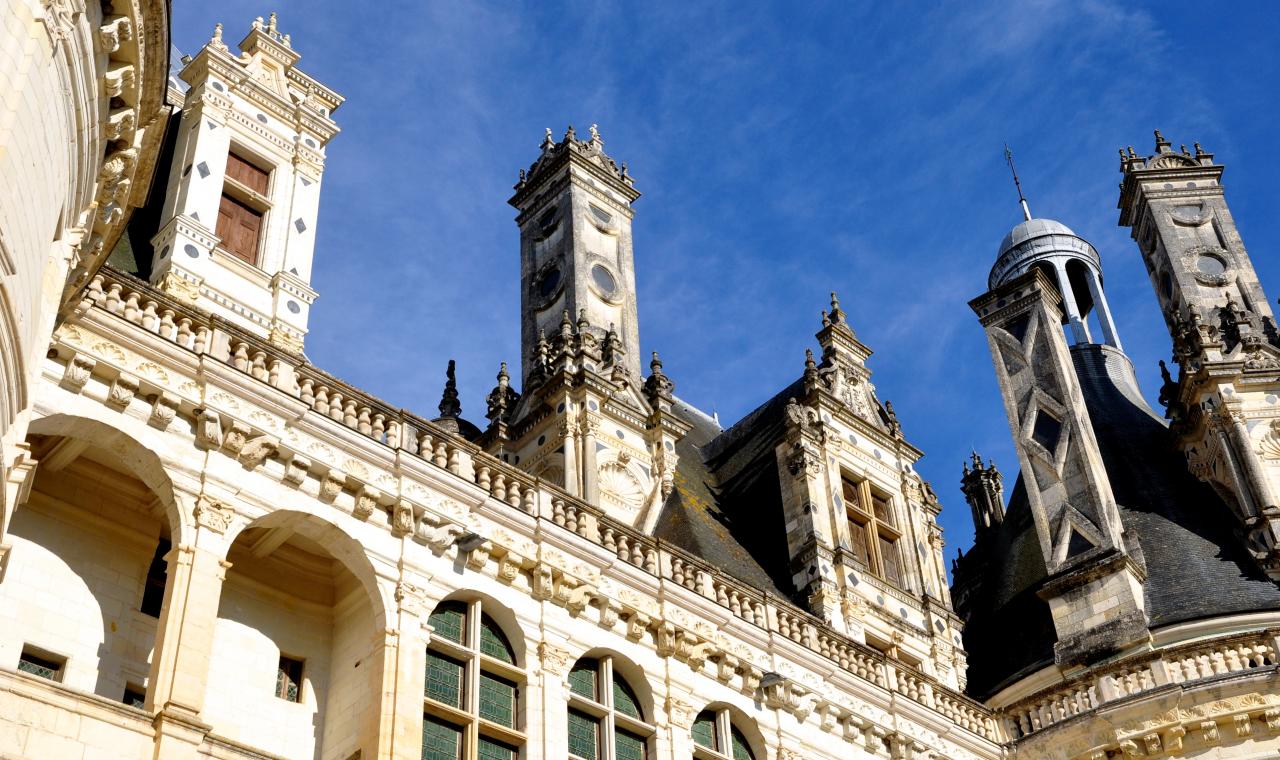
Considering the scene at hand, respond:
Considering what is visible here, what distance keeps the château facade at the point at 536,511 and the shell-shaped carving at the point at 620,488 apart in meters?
0.07

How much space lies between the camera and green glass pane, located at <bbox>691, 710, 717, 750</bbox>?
19.7 metres

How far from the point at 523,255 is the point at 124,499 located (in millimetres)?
14904

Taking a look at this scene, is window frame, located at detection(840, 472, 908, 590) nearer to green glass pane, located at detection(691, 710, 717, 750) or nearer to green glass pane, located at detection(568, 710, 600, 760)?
green glass pane, located at detection(691, 710, 717, 750)

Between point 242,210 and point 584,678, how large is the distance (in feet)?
26.2

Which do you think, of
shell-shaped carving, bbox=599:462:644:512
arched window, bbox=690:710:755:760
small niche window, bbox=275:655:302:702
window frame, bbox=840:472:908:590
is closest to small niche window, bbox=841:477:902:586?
window frame, bbox=840:472:908:590

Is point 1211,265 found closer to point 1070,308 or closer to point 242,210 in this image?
point 1070,308

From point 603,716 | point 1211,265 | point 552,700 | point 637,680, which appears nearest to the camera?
point 552,700

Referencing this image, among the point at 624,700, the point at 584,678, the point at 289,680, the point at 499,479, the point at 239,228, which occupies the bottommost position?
the point at 289,680

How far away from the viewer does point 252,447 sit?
1620 cm

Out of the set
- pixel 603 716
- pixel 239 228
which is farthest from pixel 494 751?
pixel 239 228

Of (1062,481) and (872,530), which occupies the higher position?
(1062,481)

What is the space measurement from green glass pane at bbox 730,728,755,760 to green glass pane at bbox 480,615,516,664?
3.65 m

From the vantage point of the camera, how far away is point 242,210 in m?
21.5

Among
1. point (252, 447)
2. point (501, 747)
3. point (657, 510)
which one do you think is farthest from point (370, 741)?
point (657, 510)
